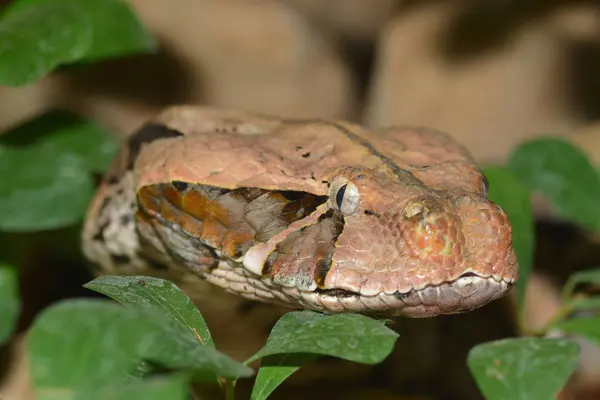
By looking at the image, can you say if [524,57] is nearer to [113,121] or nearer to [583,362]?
[583,362]

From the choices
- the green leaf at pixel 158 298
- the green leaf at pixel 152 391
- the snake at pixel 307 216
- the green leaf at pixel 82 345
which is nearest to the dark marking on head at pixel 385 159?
the snake at pixel 307 216

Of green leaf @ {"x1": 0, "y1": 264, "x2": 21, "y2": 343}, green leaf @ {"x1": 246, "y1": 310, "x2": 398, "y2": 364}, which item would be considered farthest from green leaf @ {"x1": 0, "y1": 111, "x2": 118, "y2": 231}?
green leaf @ {"x1": 246, "y1": 310, "x2": 398, "y2": 364}

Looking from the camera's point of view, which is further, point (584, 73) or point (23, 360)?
point (584, 73)

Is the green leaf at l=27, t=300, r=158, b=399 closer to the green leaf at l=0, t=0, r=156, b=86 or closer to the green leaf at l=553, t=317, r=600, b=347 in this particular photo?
the green leaf at l=0, t=0, r=156, b=86

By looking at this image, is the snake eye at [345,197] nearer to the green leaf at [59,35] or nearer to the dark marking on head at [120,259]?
the dark marking on head at [120,259]

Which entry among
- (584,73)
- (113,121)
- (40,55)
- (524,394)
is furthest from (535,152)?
(113,121)

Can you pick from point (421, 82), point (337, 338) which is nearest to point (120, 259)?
point (337, 338)

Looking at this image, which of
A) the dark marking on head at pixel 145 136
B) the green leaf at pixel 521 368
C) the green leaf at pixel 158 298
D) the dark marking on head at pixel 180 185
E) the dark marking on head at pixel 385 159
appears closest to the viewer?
the green leaf at pixel 521 368
